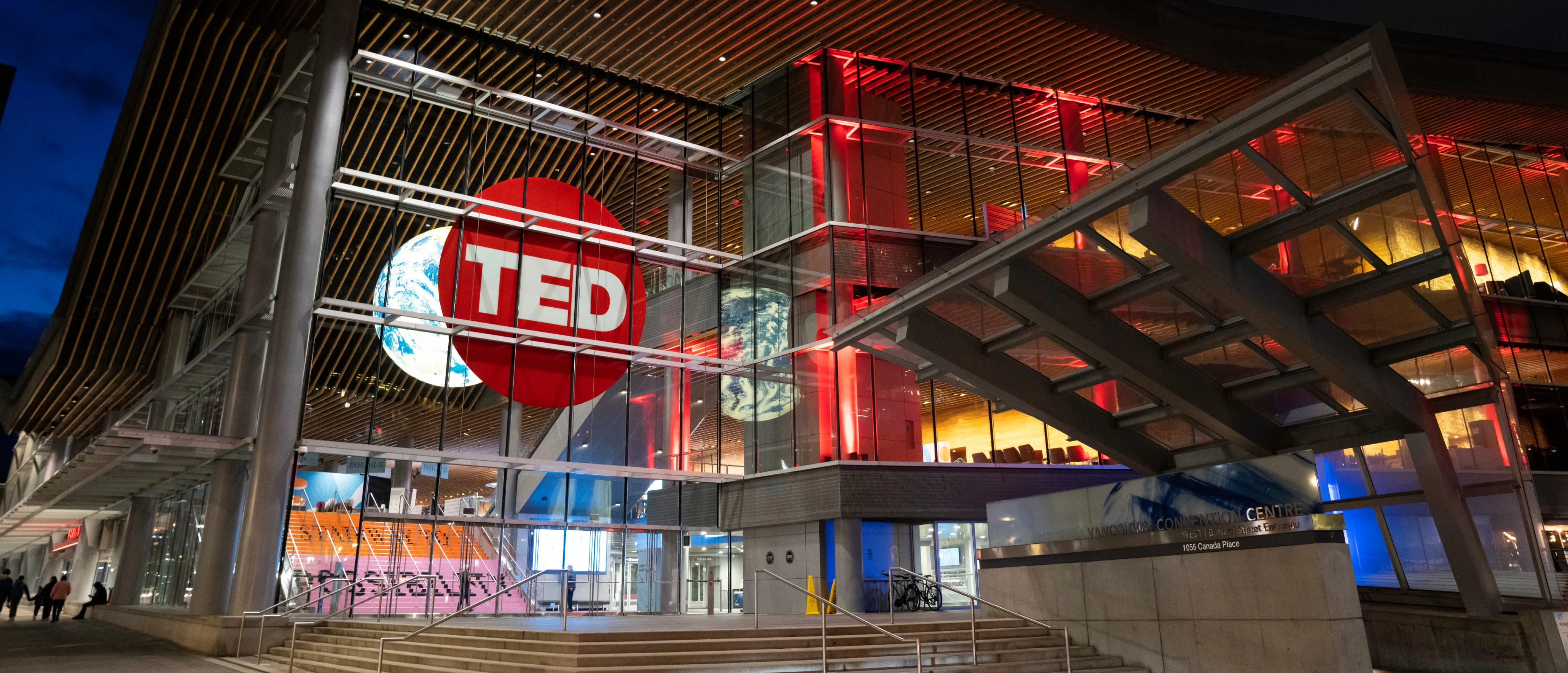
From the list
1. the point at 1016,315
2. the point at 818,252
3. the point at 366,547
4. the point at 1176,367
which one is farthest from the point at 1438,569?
the point at 366,547

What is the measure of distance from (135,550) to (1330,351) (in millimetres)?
27871

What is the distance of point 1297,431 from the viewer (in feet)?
37.0

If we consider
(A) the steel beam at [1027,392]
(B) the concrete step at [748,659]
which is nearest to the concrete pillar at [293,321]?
(B) the concrete step at [748,659]

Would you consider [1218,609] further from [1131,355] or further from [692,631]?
[692,631]

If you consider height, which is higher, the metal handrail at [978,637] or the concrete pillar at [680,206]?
the concrete pillar at [680,206]

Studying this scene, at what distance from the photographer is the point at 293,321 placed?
55.9ft

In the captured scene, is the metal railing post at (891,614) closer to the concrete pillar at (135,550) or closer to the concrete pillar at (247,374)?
the concrete pillar at (247,374)

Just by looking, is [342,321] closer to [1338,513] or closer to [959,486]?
[959,486]

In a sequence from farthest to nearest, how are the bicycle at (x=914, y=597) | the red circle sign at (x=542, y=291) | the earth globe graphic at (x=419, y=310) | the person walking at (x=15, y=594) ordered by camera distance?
1. the person walking at (x=15, y=594)
2. the red circle sign at (x=542, y=291)
3. the bicycle at (x=914, y=597)
4. the earth globe graphic at (x=419, y=310)

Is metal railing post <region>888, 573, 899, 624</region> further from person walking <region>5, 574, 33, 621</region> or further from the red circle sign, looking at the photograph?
person walking <region>5, 574, 33, 621</region>

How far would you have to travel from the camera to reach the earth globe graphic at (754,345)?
20875 millimetres

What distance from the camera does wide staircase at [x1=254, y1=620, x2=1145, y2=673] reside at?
10.5 meters

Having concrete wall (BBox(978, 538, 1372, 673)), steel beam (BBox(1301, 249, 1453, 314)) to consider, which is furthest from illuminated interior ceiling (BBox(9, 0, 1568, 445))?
concrete wall (BBox(978, 538, 1372, 673))

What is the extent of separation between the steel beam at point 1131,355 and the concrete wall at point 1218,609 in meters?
1.65
